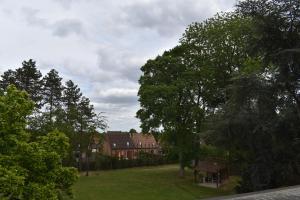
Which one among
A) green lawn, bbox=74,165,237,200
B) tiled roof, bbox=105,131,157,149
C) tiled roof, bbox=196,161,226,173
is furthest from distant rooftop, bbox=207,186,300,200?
tiled roof, bbox=105,131,157,149

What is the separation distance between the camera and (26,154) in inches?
615

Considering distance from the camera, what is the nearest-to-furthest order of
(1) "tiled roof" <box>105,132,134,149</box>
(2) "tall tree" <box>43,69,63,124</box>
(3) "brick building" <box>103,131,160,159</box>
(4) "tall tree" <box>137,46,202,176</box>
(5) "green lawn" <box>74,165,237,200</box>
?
(5) "green lawn" <box>74,165,237,200</box> → (4) "tall tree" <box>137,46,202,176</box> → (2) "tall tree" <box>43,69,63,124</box> → (3) "brick building" <box>103,131,160,159</box> → (1) "tiled roof" <box>105,132,134,149</box>

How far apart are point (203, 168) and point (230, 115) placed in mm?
16070

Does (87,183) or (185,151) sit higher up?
(185,151)

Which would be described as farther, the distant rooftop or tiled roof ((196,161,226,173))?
tiled roof ((196,161,226,173))

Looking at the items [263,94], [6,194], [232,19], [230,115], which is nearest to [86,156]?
[232,19]

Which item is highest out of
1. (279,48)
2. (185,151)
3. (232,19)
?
(232,19)

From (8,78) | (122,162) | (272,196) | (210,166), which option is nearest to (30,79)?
(8,78)

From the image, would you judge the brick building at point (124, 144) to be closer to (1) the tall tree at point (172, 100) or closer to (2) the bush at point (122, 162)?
(2) the bush at point (122, 162)

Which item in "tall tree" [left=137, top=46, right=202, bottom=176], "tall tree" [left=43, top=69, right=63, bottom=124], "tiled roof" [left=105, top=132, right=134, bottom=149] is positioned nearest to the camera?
"tall tree" [left=137, top=46, right=202, bottom=176]

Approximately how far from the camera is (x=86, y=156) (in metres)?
61.2

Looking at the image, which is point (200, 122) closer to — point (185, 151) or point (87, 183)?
point (185, 151)

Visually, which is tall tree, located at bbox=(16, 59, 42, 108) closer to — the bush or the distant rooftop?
the bush

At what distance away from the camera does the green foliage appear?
15180 mm
